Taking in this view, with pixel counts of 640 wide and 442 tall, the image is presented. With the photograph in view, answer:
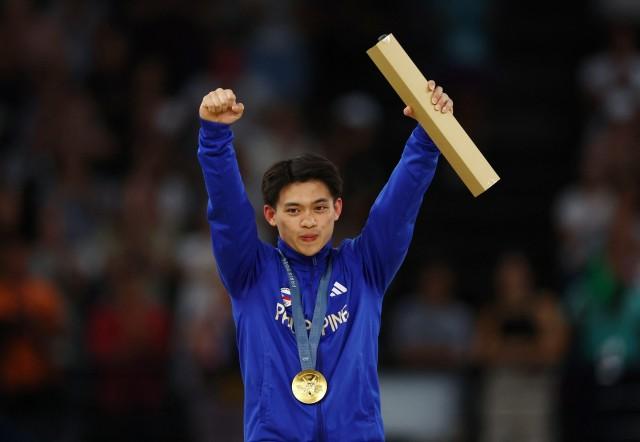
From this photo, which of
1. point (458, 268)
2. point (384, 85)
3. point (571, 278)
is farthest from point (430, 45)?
point (571, 278)

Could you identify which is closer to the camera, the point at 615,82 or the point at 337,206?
the point at 337,206

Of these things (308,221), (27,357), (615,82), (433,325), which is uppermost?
(615,82)

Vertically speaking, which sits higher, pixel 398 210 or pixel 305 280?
pixel 398 210

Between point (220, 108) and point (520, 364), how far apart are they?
6024 mm

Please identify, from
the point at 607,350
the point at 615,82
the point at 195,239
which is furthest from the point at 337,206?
the point at 615,82

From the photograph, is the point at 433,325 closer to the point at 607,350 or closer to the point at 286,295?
the point at 607,350

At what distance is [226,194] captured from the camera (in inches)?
228

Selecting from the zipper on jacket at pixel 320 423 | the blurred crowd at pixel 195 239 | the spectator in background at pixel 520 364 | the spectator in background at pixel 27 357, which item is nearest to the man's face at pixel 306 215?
the zipper on jacket at pixel 320 423

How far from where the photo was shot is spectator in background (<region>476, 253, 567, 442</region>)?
1115cm

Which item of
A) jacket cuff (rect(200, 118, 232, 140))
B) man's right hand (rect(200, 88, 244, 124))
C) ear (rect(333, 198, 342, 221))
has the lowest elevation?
ear (rect(333, 198, 342, 221))

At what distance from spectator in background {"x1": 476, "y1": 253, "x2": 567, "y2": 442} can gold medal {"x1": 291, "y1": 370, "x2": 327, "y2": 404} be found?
18.5ft

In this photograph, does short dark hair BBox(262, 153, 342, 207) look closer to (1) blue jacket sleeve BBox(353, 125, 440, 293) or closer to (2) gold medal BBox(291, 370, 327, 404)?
(1) blue jacket sleeve BBox(353, 125, 440, 293)

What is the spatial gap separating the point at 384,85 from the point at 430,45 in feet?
2.02

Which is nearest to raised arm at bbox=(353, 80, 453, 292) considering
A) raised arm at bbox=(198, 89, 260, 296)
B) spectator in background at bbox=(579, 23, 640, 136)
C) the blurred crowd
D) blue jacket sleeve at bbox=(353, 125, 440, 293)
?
blue jacket sleeve at bbox=(353, 125, 440, 293)
